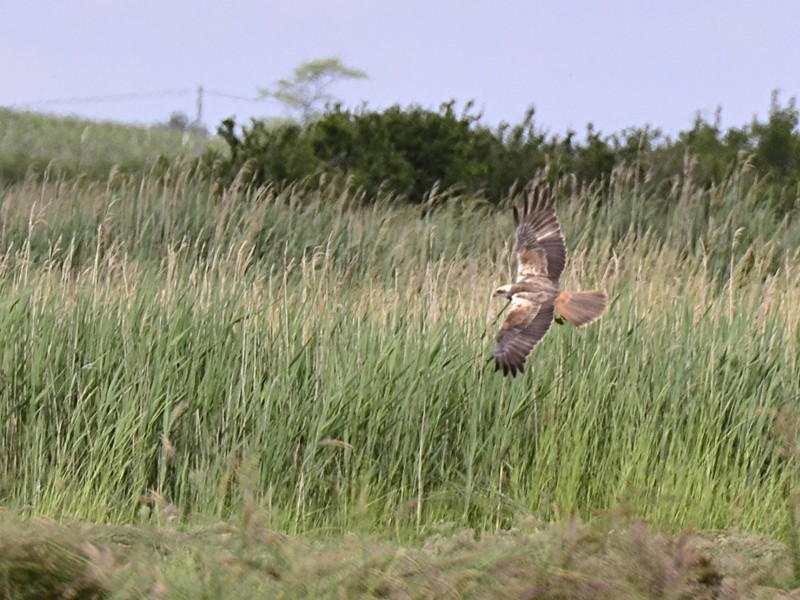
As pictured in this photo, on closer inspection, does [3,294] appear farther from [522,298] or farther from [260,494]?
[522,298]

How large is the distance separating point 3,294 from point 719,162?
10.5m

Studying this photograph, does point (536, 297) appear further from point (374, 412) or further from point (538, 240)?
point (374, 412)

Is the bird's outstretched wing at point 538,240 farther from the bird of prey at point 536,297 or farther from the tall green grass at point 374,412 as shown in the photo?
the tall green grass at point 374,412

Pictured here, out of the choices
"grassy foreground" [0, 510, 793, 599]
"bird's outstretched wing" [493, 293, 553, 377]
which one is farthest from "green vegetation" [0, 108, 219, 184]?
"grassy foreground" [0, 510, 793, 599]

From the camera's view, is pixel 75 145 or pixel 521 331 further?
pixel 75 145

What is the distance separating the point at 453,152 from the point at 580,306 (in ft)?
42.1

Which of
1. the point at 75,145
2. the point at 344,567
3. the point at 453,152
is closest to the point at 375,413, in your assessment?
the point at 344,567

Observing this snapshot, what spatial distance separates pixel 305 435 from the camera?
18.3 ft

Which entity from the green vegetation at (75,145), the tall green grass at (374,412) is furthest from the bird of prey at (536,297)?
the green vegetation at (75,145)

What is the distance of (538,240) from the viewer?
409 centimetres

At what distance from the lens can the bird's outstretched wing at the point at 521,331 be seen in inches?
150

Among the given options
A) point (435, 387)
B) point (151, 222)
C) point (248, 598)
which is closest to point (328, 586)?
point (248, 598)

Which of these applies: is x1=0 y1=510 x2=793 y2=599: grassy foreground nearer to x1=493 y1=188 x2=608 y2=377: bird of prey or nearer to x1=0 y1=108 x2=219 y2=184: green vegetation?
x1=493 y1=188 x2=608 y2=377: bird of prey

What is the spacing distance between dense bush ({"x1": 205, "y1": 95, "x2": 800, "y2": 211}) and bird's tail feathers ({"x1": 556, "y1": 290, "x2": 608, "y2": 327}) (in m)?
11.3
